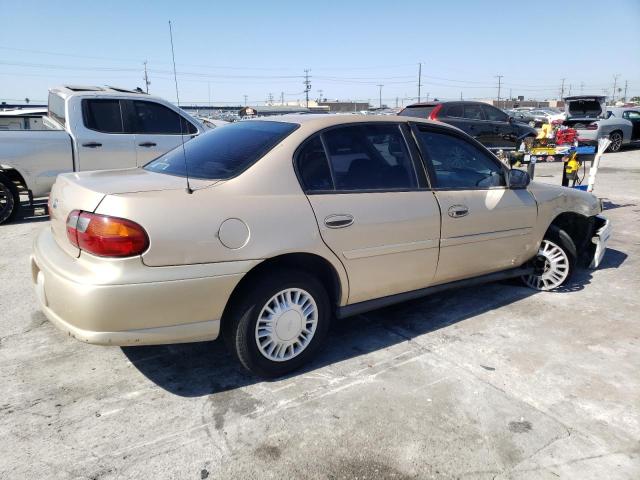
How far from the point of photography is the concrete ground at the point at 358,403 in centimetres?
236

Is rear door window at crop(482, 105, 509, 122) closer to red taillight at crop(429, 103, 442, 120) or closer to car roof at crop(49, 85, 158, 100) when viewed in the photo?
red taillight at crop(429, 103, 442, 120)

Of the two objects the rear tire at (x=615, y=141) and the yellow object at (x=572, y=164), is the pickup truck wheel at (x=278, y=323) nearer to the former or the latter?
the yellow object at (x=572, y=164)

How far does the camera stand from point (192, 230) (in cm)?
256

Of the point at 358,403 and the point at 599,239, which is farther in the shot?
the point at 599,239

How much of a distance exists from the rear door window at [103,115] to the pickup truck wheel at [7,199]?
4.36ft

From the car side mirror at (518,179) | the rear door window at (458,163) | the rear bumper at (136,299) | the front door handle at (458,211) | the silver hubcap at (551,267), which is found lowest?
the silver hubcap at (551,267)

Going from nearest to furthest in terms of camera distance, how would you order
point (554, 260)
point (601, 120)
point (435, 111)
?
point (554, 260)
point (435, 111)
point (601, 120)

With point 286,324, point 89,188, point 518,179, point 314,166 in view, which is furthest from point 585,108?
point 89,188

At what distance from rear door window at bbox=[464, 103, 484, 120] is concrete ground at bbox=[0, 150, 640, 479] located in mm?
10268

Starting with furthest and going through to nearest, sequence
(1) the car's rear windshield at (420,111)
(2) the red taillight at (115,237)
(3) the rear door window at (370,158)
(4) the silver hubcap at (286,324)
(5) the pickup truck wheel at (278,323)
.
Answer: (1) the car's rear windshield at (420,111) < (3) the rear door window at (370,158) < (4) the silver hubcap at (286,324) < (5) the pickup truck wheel at (278,323) < (2) the red taillight at (115,237)

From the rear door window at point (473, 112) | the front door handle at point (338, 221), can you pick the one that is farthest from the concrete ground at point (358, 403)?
the rear door window at point (473, 112)

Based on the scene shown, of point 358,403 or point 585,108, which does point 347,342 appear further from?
point 585,108

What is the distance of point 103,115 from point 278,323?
5.90 meters

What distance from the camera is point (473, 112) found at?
13664mm
